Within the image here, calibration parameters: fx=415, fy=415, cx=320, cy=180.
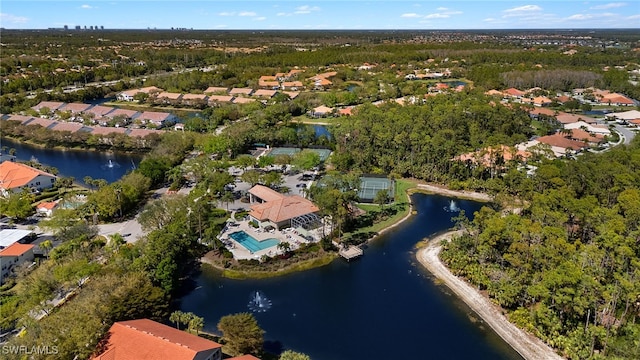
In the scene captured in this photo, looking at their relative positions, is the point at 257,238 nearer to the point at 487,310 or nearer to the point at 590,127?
the point at 487,310

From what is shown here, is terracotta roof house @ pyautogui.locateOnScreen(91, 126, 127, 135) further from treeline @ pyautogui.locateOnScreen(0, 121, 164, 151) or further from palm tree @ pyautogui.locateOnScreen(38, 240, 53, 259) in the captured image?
palm tree @ pyautogui.locateOnScreen(38, 240, 53, 259)

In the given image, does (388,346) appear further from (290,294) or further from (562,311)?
(562,311)

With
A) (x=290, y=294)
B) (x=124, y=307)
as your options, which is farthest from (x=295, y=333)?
(x=124, y=307)

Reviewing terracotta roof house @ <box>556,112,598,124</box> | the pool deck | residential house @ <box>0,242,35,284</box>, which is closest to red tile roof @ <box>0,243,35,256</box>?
residential house @ <box>0,242,35,284</box>

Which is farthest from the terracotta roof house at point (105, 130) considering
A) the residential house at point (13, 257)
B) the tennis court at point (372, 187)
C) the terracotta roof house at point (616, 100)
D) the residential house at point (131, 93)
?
the terracotta roof house at point (616, 100)

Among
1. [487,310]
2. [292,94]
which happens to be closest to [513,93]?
[292,94]

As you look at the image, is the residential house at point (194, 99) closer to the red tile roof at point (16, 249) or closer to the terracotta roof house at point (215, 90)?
the terracotta roof house at point (215, 90)
